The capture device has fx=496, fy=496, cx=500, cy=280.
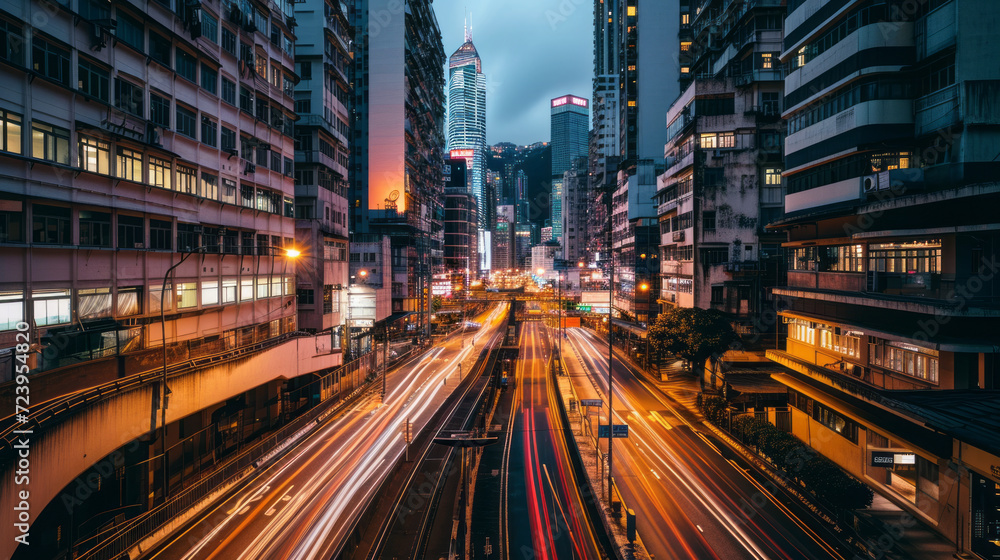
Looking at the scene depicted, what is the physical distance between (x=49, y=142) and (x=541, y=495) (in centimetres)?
2636

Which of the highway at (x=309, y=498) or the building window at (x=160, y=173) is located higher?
the building window at (x=160, y=173)

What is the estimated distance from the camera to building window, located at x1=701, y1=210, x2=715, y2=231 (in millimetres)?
46938

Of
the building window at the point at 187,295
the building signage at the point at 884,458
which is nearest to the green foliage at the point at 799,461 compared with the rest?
the building signage at the point at 884,458

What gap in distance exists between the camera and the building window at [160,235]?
83.3 ft

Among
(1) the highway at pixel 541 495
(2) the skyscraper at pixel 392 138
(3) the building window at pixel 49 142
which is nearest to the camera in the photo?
(3) the building window at pixel 49 142

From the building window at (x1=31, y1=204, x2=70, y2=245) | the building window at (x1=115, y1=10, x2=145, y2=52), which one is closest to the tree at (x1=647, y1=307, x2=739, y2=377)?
the building window at (x1=31, y1=204, x2=70, y2=245)

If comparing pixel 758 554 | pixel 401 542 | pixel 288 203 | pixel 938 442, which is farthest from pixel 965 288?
pixel 288 203

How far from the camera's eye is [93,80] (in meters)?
21.4

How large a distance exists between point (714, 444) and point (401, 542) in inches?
854

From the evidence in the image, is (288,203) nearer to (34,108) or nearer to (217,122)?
(217,122)

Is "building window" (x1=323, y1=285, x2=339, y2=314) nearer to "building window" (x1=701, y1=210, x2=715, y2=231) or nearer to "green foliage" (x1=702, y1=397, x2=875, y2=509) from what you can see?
"green foliage" (x1=702, y1=397, x2=875, y2=509)

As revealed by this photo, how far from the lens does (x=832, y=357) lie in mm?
29016

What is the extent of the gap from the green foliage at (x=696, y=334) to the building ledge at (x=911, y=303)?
507 inches

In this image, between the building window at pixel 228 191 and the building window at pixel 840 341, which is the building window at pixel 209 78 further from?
the building window at pixel 840 341
